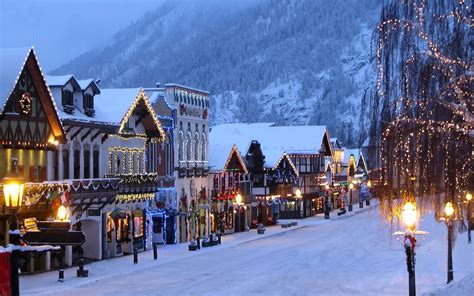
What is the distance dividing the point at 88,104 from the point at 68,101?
259cm

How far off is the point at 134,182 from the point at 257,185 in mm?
33532

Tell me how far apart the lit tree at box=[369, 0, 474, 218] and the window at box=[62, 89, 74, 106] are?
25.0 metres

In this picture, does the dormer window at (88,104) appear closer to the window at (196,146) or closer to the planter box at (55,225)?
the window at (196,146)

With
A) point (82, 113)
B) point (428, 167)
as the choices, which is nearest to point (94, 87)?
point (82, 113)

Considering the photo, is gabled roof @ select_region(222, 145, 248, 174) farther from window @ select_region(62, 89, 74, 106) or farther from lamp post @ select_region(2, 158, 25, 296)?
lamp post @ select_region(2, 158, 25, 296)

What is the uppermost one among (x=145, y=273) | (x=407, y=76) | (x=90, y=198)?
(x=407, y=76)

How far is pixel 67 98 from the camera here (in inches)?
2045

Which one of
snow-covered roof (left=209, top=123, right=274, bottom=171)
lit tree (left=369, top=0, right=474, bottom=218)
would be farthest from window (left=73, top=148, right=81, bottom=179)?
lit tree (left=369, top=0, right=474, bottom=218)

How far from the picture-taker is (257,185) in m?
92.0

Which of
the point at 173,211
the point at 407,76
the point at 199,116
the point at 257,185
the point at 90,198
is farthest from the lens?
the point at 257,185

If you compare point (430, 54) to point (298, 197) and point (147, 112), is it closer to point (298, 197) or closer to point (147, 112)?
point (147, 112)

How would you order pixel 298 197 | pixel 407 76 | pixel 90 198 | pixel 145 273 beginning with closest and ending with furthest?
1. pixel 407 76
2. pixel 145 273
3. pixel 90 198
4. pixel 298 197

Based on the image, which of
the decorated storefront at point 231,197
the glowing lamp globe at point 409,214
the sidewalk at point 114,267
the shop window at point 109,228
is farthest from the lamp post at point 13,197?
the decorated storefront at point 231,197

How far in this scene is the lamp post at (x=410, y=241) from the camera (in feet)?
92.4
